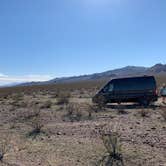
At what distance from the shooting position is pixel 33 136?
40.5 feet

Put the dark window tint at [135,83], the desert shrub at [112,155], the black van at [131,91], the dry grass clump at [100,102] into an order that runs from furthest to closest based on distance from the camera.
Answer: the dark window tint at [135,83], the black van at [131,91], the dry grass clump at [100,102], the desert shrub at [112,155]

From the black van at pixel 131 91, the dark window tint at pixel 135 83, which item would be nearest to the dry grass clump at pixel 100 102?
the black van at pixel 131 91

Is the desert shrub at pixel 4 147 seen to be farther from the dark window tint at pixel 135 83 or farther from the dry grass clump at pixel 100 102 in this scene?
the dark window tint at pixel 135 83

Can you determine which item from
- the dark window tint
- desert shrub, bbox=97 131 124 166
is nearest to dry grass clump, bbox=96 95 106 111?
the dark window tint

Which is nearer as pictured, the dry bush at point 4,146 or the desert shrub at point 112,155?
the desert shrub at point 112,155

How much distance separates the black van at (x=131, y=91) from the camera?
23.4 metres

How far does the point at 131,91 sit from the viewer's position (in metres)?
23.7

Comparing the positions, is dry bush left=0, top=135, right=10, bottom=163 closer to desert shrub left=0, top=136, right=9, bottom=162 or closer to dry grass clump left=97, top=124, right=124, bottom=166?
desert shrub left=0, top=136, right=9, bottom=162

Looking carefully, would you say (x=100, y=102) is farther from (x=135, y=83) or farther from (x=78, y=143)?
(x=78, y=143)

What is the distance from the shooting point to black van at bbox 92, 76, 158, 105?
2336cm

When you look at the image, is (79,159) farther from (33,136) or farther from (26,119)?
(26,119)

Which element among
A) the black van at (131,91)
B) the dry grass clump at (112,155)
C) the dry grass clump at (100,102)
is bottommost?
the dry grass clump at (112,155)

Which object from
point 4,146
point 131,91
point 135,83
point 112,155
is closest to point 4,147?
point 4,146

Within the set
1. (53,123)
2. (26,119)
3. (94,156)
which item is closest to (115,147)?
(94,156)
